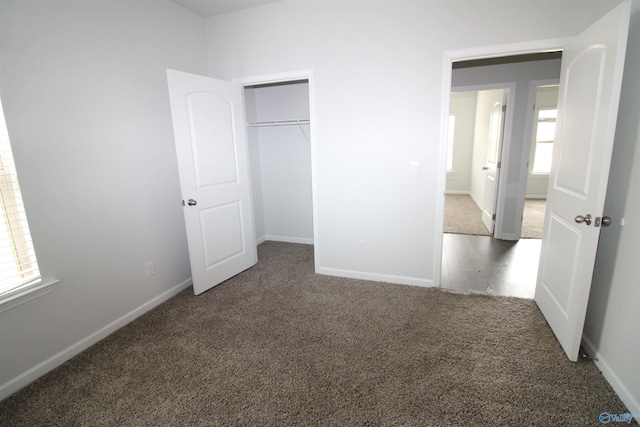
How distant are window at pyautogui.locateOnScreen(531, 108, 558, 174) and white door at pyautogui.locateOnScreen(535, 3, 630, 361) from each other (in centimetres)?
549

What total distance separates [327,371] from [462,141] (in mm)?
7516

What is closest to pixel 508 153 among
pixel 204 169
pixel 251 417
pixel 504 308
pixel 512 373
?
pixel 504 308

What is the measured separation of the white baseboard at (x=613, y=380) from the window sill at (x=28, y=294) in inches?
128

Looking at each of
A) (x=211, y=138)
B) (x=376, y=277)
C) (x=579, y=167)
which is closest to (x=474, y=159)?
(x=376, y=277)

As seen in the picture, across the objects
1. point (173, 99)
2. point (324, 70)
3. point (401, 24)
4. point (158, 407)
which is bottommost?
point (158, 407)

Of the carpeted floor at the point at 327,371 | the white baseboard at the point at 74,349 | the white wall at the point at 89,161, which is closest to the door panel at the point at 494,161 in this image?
the carpeted floor at the point at 327,371

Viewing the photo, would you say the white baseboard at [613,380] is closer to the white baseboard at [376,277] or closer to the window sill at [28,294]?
the white baseboard at [376,277]

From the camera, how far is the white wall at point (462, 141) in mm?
7496

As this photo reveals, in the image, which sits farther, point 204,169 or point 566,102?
point 204,169

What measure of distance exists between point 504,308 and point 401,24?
2.53 m

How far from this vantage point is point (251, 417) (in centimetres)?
157

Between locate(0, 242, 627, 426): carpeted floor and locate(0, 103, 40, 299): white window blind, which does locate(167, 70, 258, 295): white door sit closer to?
locate(0, 242, 627, 426): carpeted floor

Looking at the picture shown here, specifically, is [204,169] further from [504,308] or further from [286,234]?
[504,308]

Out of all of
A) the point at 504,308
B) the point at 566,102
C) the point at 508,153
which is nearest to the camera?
the point at 566,102
